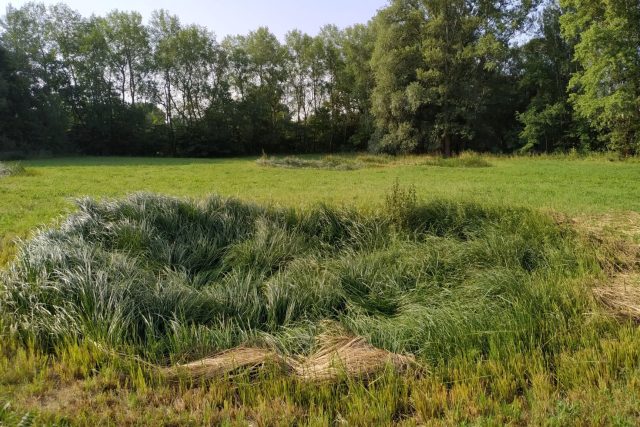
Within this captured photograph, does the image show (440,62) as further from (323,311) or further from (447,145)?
(323,311)

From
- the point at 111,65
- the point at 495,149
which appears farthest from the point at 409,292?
the point at 111,65

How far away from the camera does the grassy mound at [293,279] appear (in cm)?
451

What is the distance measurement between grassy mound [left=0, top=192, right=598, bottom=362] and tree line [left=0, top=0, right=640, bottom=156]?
2036 cm

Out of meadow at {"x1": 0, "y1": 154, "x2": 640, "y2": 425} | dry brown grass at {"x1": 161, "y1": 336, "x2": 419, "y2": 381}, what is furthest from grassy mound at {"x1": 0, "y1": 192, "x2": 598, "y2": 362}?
dry brown grass at {"x1": 161, "y1": 336, "x2": 419, "y2": 381}

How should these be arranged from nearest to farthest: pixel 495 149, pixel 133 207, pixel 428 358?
pixel 428 358 → pixel 133 207 → pixel 495 149

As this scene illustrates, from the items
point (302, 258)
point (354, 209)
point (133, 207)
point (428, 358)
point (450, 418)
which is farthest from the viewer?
point (354, 209)

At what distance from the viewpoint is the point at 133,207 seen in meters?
7.92

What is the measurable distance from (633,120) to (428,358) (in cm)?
2654

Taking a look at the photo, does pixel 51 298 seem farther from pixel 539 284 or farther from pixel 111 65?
pixel 111 65

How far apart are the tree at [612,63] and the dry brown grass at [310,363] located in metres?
24.1

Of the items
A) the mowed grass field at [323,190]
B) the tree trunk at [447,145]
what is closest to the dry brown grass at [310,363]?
the mowed grass field at [323,190]

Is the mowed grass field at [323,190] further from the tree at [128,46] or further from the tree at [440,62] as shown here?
the tree at [128,46]

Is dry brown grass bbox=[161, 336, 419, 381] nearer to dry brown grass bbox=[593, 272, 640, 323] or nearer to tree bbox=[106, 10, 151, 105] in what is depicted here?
dry brown grass bbox=[593, 272, 640, 323]

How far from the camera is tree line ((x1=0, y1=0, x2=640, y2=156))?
1021 inches
